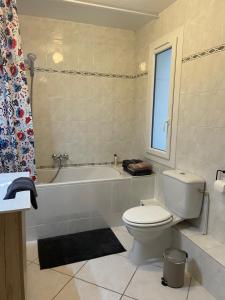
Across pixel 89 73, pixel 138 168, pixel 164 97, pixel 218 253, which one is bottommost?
pixel 218 253

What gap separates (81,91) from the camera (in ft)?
10.0

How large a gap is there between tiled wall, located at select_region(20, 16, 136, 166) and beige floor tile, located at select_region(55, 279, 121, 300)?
1.59 m

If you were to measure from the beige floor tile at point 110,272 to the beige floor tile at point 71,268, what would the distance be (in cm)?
4

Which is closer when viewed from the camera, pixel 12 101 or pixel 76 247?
pixel 12 101

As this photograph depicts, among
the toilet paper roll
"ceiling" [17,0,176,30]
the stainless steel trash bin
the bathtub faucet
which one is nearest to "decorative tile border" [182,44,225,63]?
"ceiling" [17,0,176,30]

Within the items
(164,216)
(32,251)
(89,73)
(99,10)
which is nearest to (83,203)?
(32,251)

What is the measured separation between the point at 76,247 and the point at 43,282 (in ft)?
1.66

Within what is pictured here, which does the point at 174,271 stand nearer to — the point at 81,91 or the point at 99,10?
the point at 81,91

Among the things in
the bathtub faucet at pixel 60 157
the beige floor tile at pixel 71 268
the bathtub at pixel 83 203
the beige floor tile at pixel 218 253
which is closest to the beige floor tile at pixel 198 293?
the beige floor tile at pixel 218 253

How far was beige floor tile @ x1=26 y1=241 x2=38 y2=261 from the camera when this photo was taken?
7.05 ft

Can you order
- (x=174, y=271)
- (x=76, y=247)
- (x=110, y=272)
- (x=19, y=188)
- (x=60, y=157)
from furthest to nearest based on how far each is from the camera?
(x=60, y=157) < (x=76, y=247) < (x=110, y=272) < (x=174, y=271) < (x=19, y=188)

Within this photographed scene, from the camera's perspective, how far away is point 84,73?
119 inches

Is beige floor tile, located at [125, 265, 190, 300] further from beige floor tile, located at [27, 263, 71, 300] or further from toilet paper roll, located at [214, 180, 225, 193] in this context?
toilet paper roll, located at [214, 180, 225, 193]

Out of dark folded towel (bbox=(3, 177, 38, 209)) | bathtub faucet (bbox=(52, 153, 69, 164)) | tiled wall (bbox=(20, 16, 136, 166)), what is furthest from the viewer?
bathtub faucet (bbox=(52, 153, 69, 164))
